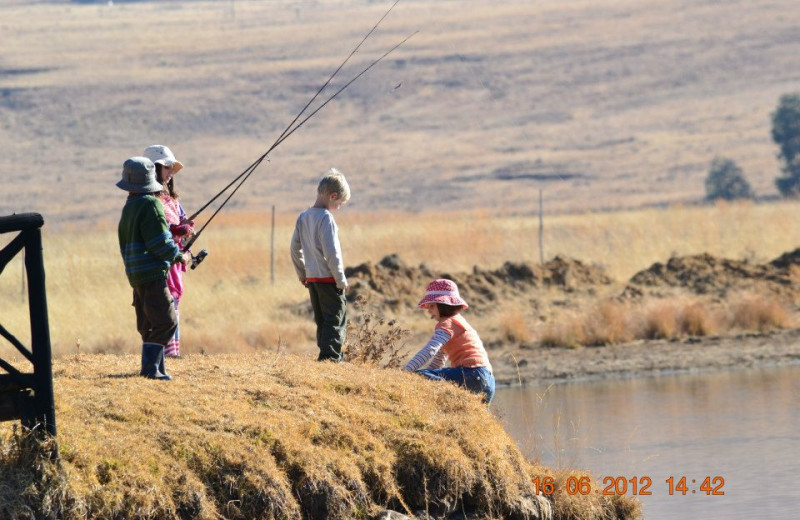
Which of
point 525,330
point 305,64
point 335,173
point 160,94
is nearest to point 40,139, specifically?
point 160,94

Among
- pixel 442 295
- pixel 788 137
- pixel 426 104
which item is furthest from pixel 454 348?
pixel 426 104

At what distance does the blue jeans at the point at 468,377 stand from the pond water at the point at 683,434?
1.75 feet

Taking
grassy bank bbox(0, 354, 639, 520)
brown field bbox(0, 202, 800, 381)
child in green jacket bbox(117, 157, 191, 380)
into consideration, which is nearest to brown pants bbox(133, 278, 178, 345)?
child in green jacket bbox(117, 157, 191, 380)

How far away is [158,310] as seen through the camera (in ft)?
27.5

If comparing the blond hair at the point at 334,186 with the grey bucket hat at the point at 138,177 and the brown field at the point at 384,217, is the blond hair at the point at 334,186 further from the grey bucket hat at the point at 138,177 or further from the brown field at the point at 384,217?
the grey bucket hat at the point at 138,177

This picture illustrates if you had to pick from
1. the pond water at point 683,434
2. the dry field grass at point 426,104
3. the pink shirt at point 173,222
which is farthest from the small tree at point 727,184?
the pink shirt at point 173,222

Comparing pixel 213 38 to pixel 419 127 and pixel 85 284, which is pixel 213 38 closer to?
pixel 419 127

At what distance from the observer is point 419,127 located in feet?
251

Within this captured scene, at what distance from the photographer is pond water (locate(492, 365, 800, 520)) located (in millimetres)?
10359

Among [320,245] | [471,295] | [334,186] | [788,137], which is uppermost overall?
[788,137]

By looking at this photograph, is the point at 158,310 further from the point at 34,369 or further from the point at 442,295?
the point at 442,295

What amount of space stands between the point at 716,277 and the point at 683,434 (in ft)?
33.1

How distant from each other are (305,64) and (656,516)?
256 feet

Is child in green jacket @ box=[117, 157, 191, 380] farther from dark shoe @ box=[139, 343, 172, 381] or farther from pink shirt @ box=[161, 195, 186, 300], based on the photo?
pink shirt @ box=[161, 195, 186, 300]
